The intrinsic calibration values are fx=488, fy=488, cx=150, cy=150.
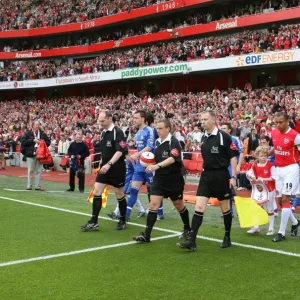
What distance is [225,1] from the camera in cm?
3491

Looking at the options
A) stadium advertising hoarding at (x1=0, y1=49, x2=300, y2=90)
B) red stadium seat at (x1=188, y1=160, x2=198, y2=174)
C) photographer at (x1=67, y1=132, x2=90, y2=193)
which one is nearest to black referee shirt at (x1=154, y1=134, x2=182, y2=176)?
photographer at (x1=67, y1=132, x2=90, y2=193)

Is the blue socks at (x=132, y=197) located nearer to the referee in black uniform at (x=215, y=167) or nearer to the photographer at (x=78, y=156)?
the referee in black uniform at (x=215, y=167)

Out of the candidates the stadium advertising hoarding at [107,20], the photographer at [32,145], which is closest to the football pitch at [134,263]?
the photographer at [32,145]

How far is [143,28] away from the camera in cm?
4231

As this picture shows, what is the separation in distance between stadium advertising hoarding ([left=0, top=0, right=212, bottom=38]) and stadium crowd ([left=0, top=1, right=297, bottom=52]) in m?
1.48

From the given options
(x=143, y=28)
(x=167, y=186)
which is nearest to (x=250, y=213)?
(x=167, y=186)

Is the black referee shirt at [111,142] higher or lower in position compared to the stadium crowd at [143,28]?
lower

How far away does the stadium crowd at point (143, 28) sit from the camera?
1363 inches

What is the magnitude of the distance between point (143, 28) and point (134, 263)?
1509 inches

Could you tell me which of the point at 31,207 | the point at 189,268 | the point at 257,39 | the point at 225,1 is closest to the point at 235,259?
the point at 189,268

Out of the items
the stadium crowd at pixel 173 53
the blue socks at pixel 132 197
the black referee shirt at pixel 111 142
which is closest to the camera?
the black referee shirt at pixel 111 142

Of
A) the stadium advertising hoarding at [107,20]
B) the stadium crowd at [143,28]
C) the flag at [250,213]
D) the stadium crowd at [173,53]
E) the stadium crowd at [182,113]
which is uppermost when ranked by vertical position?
the stadium advertising hoarding at [107,20]

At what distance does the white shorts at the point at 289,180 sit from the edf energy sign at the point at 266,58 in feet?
66.9

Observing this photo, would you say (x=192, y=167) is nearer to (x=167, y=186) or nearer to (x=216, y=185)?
(x=167, y=186)
